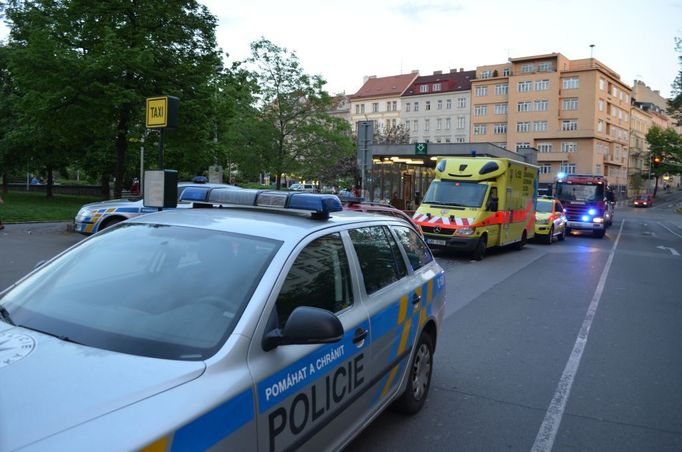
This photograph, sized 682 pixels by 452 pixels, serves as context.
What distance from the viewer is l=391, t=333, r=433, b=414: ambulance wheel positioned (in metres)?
4.25

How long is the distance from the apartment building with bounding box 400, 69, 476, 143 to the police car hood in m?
85.9

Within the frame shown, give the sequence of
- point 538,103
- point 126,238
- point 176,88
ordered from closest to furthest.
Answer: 1. point 126,238
2. point 176,88
3. point 538,103

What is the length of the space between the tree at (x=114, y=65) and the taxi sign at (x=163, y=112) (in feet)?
32.6

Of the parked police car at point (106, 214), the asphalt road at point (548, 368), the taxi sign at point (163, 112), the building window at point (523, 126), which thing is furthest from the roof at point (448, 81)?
the taxi sign at point (163, 112)

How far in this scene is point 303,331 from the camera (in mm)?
2387

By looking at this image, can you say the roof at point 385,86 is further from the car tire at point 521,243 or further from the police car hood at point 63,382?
the police car hood at point 63,382

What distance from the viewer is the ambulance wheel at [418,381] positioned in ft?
13.9

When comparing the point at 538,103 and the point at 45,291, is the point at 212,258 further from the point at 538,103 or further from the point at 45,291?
the point at 538,103

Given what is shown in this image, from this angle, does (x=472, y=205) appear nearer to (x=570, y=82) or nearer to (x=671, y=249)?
(x=671, y=249)

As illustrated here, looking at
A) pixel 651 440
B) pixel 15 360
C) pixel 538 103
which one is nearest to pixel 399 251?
pixel 651 440

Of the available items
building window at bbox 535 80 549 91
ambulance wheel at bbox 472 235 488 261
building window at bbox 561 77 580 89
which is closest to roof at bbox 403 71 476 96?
building window at bbox 535 80 549 91

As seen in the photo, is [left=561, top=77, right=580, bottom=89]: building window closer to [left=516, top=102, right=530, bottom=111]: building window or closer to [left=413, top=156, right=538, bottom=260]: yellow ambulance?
[left=516, top=102, right=530, bottom=111]: building window

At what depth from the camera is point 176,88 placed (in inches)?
751

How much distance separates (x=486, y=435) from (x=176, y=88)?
695 inches
